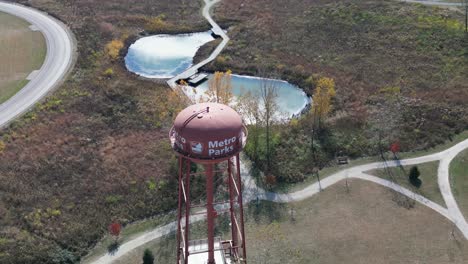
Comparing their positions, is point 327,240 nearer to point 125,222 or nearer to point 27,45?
point 125,222

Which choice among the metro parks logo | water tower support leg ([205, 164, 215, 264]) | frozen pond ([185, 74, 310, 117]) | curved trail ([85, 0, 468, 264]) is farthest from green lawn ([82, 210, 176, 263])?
frozen pond ([185, 74, 310, 117])

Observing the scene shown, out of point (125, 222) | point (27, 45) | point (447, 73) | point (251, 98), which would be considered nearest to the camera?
point (125, 222)

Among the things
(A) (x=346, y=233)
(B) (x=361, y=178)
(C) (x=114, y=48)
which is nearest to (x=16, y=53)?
(C) (x=114, y=48)

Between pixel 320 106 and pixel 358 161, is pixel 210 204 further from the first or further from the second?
pixel 320 106

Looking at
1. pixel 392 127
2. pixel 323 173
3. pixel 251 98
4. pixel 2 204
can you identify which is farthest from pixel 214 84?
pixel 2 204

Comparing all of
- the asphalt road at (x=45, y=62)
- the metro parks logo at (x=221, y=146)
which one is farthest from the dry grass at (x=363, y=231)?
the asphalt road at (x=45, y=62)

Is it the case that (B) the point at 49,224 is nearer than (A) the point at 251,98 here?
Yes

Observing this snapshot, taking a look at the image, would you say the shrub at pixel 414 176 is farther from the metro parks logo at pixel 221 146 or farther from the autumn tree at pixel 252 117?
the metro parks logo at pixel 221 146

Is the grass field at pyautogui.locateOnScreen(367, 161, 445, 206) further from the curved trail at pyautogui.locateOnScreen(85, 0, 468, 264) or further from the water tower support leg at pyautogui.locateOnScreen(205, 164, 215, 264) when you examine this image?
the water tower support leg at pyautogui.locateOnScreen(205, 164, 215, 264)
